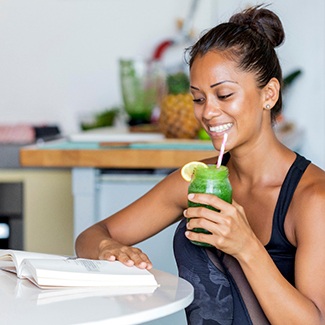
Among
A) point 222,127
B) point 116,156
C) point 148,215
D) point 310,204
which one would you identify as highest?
point 222,127

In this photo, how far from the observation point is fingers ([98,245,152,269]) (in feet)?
5.35

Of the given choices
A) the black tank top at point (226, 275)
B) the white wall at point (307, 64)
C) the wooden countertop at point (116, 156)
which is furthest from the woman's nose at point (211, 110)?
the white wall at point (307, 64)

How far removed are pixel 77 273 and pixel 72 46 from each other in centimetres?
308

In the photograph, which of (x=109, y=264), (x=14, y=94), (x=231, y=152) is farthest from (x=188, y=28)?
(x=109, y=264)

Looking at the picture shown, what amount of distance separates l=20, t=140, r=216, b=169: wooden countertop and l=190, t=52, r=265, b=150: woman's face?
1.01 meters

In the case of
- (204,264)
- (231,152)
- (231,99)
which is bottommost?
(204,264)

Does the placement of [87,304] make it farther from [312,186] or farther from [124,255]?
A: [312,186]

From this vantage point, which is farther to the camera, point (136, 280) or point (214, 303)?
point (214, 303)

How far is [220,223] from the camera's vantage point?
1.47 m

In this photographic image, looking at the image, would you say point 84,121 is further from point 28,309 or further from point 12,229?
point 28,309

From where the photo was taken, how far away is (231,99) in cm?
171

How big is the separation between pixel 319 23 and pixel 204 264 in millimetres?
2637

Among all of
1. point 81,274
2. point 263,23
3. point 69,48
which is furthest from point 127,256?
point 69,48

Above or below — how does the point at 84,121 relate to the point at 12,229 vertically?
above
